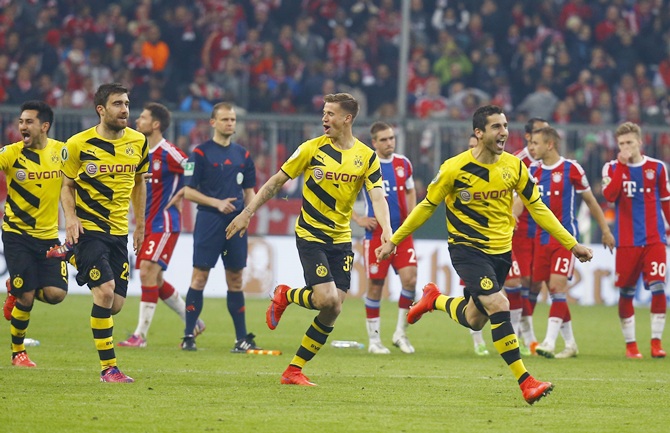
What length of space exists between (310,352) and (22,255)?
9.42 ft

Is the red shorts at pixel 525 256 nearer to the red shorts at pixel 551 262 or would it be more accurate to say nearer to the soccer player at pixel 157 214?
the red shorts at pixel 551 262

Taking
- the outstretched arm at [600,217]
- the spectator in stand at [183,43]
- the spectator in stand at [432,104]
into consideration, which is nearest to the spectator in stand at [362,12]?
the spectator in stand at [432,104]

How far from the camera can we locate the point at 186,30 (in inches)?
979

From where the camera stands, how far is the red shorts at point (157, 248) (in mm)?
12758

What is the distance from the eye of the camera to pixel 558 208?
42.4 ft

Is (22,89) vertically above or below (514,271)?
above

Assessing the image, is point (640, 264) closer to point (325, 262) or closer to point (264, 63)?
point (325, 262)

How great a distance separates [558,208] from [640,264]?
1.18 metres

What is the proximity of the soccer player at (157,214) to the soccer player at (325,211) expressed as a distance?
10.9 feet

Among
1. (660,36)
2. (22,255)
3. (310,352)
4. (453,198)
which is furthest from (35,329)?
(660,36)

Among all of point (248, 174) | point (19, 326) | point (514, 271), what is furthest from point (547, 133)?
point (19, 326)

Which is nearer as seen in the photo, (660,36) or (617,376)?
(617,376)

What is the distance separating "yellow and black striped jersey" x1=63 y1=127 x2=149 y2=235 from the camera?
9.48 m

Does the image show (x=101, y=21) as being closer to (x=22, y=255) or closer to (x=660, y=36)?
(x=660, y=36)
